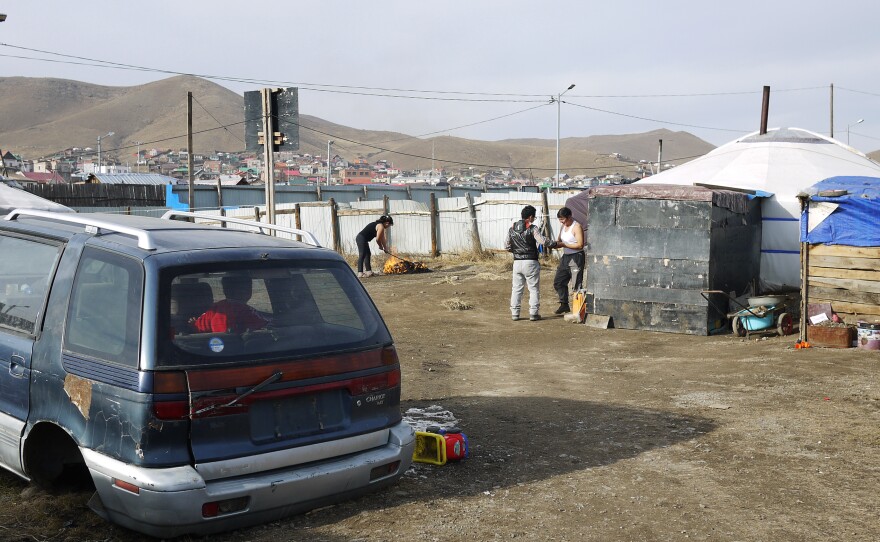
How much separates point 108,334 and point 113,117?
211 metres

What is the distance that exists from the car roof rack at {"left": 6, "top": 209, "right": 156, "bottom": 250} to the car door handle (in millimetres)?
803

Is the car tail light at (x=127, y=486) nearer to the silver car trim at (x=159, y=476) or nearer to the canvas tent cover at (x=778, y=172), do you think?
the silver car trim at (x=159, y=476)

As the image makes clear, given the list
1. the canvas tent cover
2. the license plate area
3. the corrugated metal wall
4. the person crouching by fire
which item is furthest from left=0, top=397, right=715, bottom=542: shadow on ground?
the corrugated metal wall

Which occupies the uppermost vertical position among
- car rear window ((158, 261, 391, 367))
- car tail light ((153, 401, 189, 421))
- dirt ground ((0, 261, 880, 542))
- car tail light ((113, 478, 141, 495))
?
car rear window ((158, 261, 391, 367))

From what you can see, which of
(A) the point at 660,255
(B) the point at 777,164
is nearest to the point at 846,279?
(A) the point at 660,255

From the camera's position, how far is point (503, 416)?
735 cm

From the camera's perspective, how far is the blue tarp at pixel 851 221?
1115 cm

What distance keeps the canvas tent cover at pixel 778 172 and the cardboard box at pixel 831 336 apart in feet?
13.3

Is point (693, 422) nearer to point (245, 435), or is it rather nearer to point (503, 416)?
point (503, 416)

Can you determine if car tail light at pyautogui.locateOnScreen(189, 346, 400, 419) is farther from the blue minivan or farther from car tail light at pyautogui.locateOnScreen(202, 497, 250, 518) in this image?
car tail light at pyautogui.locateOnScreen(202, 497, 250, 518)

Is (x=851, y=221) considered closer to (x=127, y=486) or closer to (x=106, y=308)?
(x=106, y=308)

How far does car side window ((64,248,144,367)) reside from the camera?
14.2 ft

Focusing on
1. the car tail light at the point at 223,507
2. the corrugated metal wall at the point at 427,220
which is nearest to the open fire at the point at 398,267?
the corrugated metal wall at the point at 427,220

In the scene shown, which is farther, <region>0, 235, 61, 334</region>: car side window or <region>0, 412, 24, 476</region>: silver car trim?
<region>0, 235, 61, 334</region>: car side window
